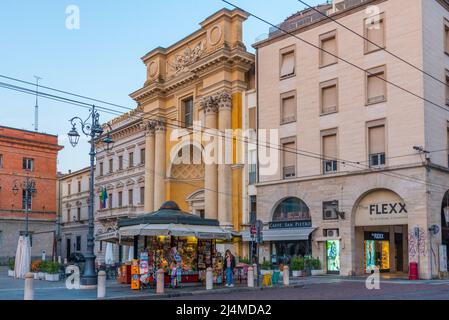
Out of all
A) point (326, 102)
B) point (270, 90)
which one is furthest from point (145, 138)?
point (326, 102)

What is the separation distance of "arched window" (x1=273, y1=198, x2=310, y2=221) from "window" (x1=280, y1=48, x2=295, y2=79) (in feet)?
28.2

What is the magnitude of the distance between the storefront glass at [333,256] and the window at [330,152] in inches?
179

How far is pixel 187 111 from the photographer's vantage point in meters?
51.8

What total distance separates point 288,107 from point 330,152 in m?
4.92

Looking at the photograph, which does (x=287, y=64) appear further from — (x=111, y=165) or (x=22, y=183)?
(x=22, y=183)

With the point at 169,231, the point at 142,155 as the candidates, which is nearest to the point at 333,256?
the point at 169,231

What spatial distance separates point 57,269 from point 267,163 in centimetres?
1607

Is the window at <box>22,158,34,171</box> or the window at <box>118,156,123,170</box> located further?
the window at <box>22,158,34,171</box>

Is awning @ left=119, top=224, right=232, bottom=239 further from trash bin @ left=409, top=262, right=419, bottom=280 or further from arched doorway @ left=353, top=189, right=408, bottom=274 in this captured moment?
trash bin @ left=409, top=262, right=419, bottom=280

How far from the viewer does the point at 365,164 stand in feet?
121

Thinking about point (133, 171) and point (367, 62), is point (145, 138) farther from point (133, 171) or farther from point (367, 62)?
point (367, 62)

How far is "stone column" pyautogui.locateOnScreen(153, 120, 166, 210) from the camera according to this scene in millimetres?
51688

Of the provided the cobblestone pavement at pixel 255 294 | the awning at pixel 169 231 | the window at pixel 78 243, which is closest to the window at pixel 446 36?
the cobblestone pavement at pixel 255 294

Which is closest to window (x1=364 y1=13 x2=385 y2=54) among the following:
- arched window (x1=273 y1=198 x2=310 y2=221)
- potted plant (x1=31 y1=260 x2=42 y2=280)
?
arched window (x1=273 y1=198 x2=310 y2=221)
